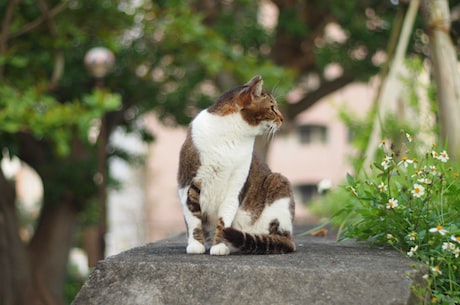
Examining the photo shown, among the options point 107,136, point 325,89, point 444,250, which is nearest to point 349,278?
point 444,250

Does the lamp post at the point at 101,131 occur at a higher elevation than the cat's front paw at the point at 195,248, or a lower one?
higher

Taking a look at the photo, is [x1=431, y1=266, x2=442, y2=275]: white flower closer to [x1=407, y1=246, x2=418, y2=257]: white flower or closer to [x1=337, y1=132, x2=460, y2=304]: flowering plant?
[x1=337, y1=132, x2=460, y2=304]: flowering plant

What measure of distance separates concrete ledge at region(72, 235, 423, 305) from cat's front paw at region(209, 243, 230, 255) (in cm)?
22

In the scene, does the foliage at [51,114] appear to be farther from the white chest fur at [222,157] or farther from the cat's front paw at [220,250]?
the cat's front paw at [220,250]

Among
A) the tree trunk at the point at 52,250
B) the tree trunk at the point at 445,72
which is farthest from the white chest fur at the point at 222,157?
the tree trunk at the point at 52,250

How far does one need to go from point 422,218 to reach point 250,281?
3.28 ft

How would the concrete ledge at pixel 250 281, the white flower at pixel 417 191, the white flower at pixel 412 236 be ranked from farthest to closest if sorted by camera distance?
the white flower at pixel 417 191, the white flower at pixel 412 236, the concrete ledge at pixel 250 281

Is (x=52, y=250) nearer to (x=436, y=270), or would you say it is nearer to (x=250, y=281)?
(x=250, y=281)

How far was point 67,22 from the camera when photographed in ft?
28.5

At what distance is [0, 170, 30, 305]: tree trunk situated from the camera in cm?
1049

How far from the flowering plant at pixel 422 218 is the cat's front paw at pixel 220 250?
0.66 meters

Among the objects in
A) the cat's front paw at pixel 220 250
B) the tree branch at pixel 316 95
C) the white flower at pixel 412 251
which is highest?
the tree branch at pixel 316 95

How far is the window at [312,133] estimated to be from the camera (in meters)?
37.0

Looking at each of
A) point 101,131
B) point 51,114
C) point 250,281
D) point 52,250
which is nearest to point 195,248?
point 250,281
